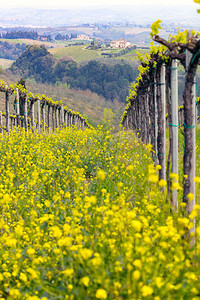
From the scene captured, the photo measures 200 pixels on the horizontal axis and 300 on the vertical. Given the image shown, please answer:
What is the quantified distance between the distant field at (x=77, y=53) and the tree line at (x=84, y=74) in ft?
93.0

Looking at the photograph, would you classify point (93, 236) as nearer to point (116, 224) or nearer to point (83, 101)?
point (116, 224)

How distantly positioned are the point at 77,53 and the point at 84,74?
Answer: 52190 mm

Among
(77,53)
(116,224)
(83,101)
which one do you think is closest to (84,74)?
(83,101)

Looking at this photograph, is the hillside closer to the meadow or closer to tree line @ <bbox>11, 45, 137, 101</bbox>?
tree line @ <bbox>11, 45, 137, 101</bbox>

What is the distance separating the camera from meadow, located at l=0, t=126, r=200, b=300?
2.29m

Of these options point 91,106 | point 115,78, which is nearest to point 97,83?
point 115,78

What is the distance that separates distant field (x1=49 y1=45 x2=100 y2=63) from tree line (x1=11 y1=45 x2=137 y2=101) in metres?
28.4

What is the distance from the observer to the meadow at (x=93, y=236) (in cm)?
229

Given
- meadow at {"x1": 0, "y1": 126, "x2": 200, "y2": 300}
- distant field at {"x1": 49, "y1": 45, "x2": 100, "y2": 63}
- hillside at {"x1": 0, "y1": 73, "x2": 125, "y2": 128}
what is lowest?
hillside at {"x1": 0, "y1": 73, "x2": 125, "y2": 128}

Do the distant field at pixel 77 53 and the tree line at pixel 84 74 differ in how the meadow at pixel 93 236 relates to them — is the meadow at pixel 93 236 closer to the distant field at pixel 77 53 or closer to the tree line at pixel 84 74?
the tree line at pixel 84 74

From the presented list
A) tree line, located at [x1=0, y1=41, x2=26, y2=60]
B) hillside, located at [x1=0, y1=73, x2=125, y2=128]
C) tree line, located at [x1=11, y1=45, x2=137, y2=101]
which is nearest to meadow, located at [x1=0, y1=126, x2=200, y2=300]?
hillside, located at [x1=0, y1=73, x2=125, y2=128]

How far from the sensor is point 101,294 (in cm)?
188

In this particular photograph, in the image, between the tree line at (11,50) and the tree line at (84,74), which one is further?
the tree line at (11,50)

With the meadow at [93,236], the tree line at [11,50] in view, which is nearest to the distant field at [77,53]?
the tree line at [11,50]
